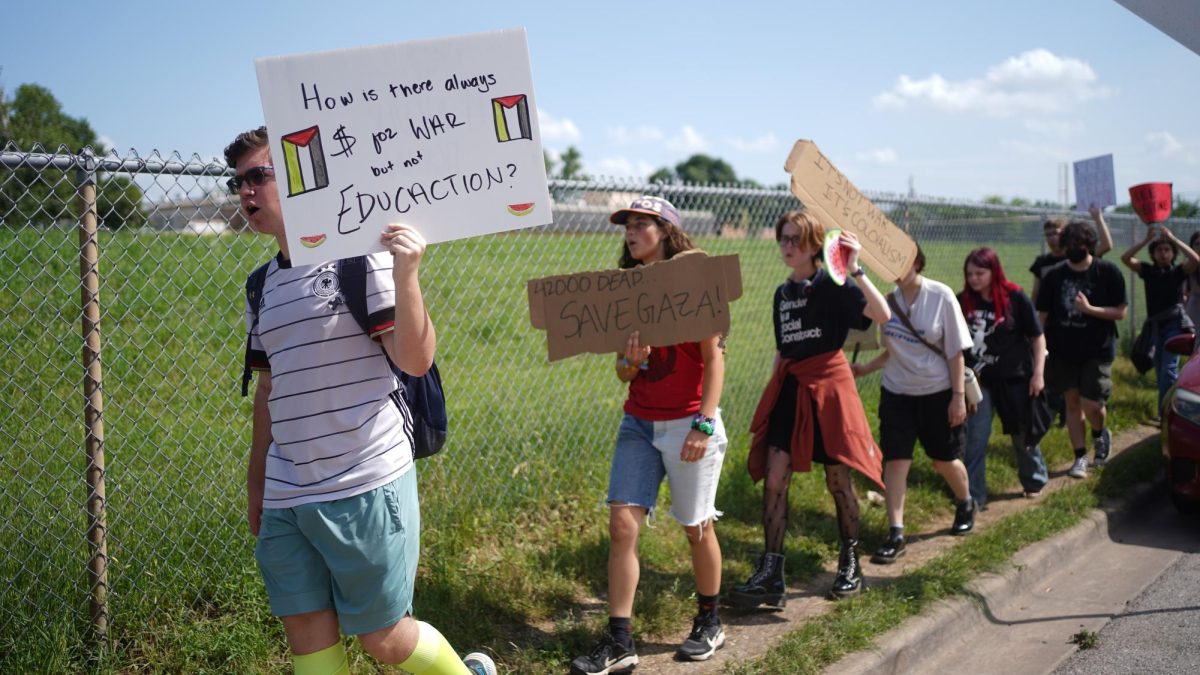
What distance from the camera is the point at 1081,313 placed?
7242 millimetres

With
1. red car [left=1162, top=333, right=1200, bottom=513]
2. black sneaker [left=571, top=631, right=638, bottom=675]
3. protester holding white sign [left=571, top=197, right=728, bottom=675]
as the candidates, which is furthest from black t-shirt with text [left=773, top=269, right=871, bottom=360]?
red car [left=1162, top=333, right=1200, bottom=513]

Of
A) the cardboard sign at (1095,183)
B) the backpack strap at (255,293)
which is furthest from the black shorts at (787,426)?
the cardboard sign at (1095,183)

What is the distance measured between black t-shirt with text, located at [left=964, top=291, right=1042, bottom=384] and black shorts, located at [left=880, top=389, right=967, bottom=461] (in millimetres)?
818

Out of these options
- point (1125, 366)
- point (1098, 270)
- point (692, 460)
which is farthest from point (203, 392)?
point (1125, 366)

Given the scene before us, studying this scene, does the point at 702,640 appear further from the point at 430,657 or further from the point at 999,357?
the point at 999,357

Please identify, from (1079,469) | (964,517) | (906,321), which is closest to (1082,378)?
(1079,469)

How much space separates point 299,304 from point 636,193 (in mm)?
3506

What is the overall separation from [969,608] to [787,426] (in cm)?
126

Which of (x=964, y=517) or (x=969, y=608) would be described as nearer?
(x=969, y=608)

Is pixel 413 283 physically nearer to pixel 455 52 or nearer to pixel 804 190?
pixel 455 52

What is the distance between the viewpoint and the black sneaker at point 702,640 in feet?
12.9

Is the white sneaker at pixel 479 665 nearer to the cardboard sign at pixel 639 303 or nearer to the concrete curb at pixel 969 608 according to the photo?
the cardboard sign at pixel 639 303

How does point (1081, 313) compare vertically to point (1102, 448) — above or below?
above

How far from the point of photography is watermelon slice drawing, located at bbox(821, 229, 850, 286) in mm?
4352
